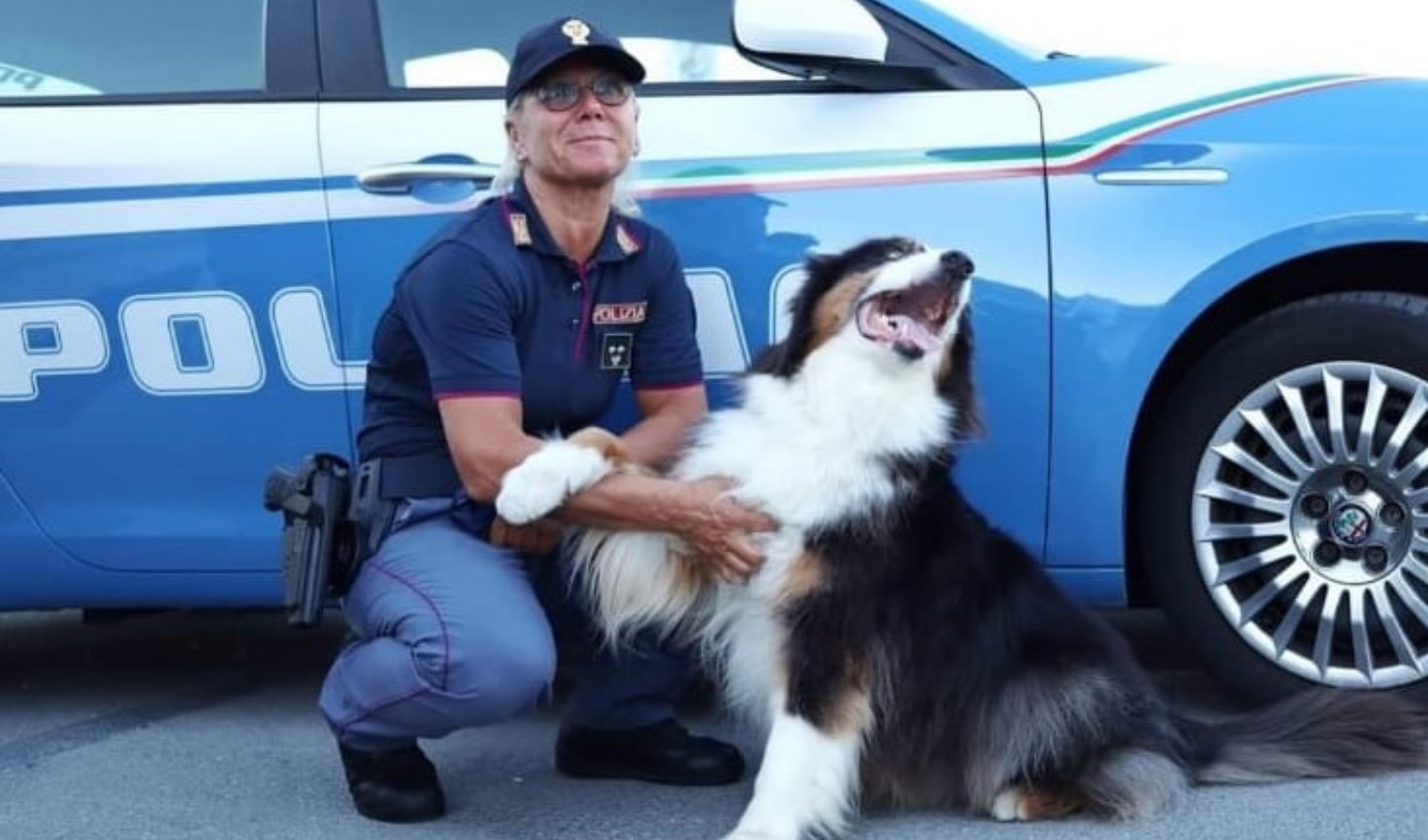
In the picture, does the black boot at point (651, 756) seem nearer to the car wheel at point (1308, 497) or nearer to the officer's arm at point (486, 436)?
the officer's arm at point (486, 436)

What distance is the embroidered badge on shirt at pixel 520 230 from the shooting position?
322cm

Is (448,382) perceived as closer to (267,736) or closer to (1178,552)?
(267,736)

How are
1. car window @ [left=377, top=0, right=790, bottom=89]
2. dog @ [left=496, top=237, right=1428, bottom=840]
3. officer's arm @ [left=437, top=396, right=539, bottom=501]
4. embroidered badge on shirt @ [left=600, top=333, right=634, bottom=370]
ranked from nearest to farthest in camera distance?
dog @ [left=496, top=237, right=1428, bottom=840] → officer's arm @ [left=437, top=396, right=539, bottom=501] → embroidered badge on shirt @ [left=600, top=333, right=634, bottom=370] → car window @ [left=377, top=0, right=790, bottom=89]

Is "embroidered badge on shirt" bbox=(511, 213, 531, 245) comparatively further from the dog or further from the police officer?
the dog

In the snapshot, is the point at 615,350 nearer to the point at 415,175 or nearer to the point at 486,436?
the point at 486,436

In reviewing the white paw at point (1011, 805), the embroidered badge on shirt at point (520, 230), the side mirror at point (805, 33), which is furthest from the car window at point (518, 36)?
the white paw at point (1011, 805)

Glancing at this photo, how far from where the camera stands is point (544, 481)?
3.02 metres

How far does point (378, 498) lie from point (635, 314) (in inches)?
22.6

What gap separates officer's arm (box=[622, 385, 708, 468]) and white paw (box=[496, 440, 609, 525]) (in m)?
0.21

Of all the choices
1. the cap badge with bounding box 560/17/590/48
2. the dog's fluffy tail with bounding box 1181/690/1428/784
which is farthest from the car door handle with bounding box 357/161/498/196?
the dog's fluffy tail with bounding box 1181/690/1428/784

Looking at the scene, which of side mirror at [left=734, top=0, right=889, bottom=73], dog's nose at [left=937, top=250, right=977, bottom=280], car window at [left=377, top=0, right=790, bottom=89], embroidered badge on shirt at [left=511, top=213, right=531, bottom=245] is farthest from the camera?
car window at [left=377, top=0, right=790, bottom=89]

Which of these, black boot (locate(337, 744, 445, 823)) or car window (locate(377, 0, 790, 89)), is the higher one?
car window (locate(377, 0, 790, 89))

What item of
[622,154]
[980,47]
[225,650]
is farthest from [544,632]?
[225,650]

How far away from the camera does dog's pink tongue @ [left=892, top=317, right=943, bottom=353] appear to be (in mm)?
2941
